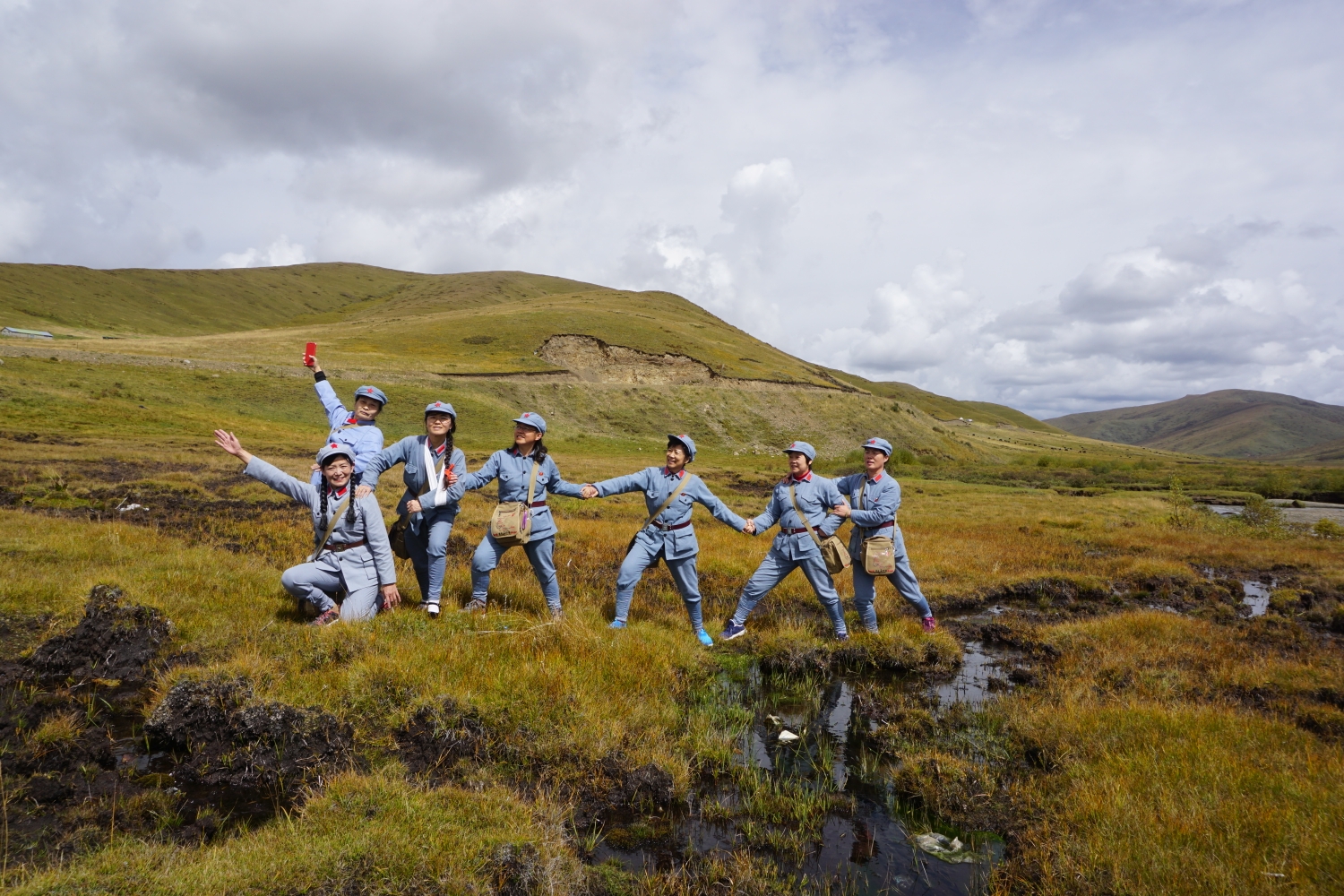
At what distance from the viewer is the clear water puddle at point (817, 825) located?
171 inches

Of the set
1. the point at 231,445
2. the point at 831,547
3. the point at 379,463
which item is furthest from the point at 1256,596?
the point at 231,445

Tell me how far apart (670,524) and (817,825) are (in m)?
4.27

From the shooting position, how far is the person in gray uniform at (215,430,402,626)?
7.08m

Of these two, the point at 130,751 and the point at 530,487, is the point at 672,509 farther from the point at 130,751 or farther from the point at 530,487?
the point at 130,751

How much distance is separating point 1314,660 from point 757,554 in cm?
932

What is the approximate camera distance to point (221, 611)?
24.7ft

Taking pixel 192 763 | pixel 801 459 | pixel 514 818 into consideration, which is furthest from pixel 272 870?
pixel 801 459

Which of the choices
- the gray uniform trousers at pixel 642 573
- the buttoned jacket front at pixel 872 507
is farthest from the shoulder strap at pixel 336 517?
the buttoned jacket front at pixel 872 507

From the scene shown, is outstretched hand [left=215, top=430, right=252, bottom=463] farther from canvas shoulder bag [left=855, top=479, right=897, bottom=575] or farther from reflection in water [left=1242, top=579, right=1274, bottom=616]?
reflection in water [left=1242, top=579, right=1274, bottom=616]

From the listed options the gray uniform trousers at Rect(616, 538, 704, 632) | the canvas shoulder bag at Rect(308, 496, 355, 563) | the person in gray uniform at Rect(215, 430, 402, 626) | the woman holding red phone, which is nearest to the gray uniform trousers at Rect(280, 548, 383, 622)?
the person in gray uniform at Rect(215, 430, 402, 626)

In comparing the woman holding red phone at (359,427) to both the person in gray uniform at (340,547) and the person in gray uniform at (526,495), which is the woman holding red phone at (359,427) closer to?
the person in gray uniform at (340,547)

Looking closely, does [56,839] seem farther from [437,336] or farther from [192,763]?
[437,336]

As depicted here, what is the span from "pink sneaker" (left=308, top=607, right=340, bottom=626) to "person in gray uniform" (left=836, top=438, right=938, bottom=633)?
21.5ft

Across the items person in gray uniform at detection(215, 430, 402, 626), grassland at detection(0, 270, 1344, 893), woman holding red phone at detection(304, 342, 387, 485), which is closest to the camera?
grassland at detection(0, 270, 1344, 893)
